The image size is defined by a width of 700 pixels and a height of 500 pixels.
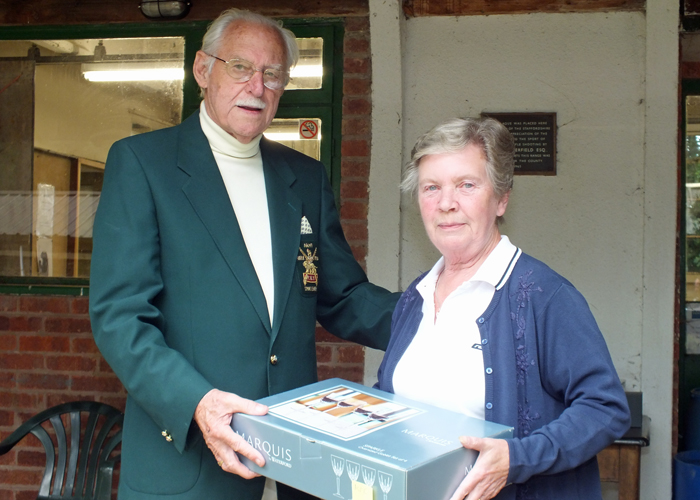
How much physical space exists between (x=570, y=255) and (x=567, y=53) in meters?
1.08

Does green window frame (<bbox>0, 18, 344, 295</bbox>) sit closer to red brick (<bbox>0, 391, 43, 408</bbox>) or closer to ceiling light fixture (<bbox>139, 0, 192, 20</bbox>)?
ceiling light fixture (<bbox>139, 0, 192, 20</bbox>)

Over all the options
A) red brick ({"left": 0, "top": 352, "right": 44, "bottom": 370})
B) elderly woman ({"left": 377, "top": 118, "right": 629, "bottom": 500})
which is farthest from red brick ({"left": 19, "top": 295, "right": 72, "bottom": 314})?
elderly woman ({"left": 377, "top": 118, "right": 629, "bottom": 500})

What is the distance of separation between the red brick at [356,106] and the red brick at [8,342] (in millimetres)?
2306

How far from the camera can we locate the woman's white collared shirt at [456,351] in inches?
64.8

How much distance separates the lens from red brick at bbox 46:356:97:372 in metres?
3.74

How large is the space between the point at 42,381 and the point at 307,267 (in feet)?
7.74

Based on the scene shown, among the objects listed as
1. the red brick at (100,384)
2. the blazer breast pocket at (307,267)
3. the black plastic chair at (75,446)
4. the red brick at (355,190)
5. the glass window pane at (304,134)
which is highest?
the glass window pane at (304,134)

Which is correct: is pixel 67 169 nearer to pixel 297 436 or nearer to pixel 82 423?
pixel 82 423

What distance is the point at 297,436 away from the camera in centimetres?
142

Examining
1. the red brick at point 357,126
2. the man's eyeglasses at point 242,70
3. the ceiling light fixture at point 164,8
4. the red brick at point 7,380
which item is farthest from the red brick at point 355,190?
the red brick at point 7,380

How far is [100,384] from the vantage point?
147 inches

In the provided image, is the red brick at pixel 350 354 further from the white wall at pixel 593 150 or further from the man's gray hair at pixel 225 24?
the man's gray hair at pixel 225 24

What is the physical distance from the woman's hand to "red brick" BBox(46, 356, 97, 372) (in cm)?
291

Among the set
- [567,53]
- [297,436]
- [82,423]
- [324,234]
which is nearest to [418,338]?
[297,436]
